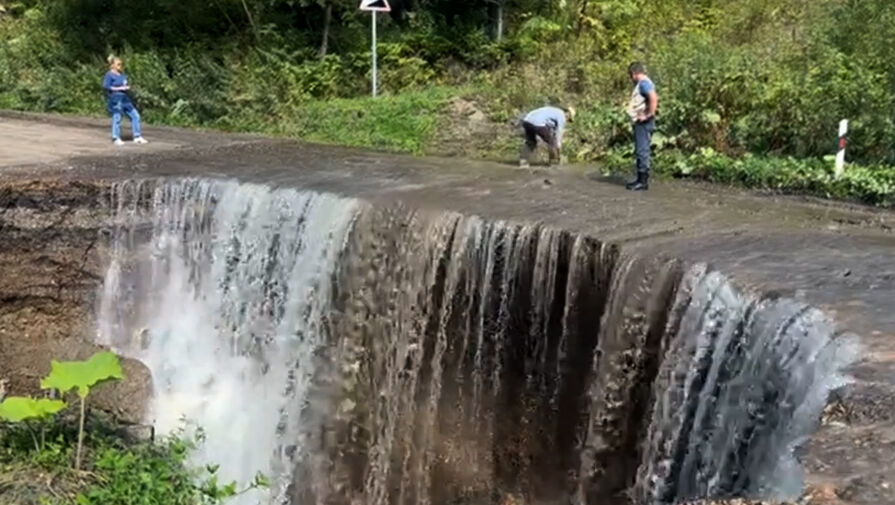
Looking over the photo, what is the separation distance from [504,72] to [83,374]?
1107 cm

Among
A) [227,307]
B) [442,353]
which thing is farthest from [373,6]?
[442,353]

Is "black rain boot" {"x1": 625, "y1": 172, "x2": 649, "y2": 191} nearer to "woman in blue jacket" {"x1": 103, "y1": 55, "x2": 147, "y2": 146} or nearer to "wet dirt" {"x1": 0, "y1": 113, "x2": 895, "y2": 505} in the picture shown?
"wet dirt" {"x1": 0, "y1": 113, "x2": 895, "y2": 505}

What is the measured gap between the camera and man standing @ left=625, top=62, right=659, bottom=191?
10680 millimetres

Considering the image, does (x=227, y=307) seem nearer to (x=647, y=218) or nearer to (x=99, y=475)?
(x=99, y=475)

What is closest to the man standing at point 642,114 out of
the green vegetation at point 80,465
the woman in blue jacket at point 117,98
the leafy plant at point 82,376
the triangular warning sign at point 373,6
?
the green vegetation at point 80,465

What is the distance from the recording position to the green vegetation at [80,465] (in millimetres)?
7223

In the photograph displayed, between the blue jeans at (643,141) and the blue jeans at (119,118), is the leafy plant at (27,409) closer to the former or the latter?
the blue jeans at (643,141)

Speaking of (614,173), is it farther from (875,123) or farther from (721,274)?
(721,274)

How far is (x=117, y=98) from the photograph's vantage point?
1405cm

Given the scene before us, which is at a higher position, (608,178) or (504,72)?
(504,72)

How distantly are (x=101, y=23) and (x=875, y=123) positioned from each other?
1593 centimetres

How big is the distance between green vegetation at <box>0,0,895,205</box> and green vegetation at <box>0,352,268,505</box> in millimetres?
6624

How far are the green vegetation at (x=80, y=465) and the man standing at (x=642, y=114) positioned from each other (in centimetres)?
516

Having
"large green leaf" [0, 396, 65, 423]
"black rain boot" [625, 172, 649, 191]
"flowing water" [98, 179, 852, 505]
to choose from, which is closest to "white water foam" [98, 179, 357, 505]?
"flowing water" [98, 179, 852, 505]
